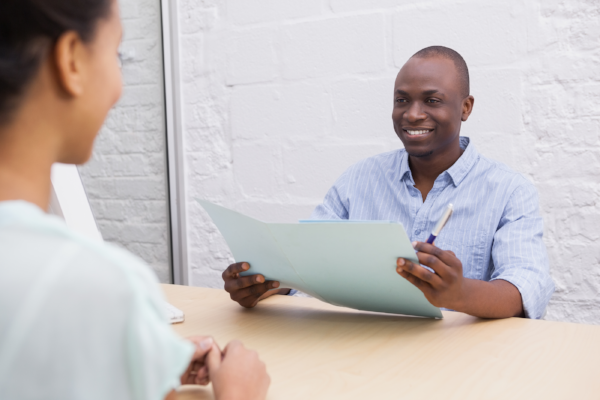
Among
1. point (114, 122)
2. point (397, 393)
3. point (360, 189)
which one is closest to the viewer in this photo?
point (397, 393)

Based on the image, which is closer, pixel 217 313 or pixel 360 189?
pixel 217 313

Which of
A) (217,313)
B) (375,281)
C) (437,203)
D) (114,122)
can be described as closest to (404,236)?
(375,281)

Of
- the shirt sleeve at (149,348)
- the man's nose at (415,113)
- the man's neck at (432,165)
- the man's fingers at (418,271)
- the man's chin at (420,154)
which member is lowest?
the man's fingers at (418,271)

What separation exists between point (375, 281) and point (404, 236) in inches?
5.0

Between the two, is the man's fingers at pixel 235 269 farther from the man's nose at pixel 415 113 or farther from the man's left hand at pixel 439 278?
the man's nose at pixel 415 113

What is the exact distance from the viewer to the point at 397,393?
2.11ft

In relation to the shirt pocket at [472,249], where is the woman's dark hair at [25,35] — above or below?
above

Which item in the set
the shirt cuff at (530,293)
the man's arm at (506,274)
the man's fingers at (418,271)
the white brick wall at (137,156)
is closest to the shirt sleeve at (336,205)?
the man's arm at (506,274)

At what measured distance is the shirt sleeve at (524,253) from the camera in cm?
105

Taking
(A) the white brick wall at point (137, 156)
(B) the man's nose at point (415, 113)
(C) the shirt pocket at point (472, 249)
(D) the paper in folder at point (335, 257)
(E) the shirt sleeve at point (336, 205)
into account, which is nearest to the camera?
(D) the paper in folder at point (335, 257)

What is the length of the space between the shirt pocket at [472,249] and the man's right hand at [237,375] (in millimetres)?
751

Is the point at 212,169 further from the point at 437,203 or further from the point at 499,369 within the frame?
the point at 499,369

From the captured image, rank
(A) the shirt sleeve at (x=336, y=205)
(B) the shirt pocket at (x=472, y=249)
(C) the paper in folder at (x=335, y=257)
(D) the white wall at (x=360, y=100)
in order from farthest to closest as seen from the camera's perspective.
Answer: (D) the white wall at (x=360, y=100) → (A) the shirt sleeve at (x=336, y=205) → (B) the shirt pocket at (x=472, y=249) → (C) the paper in folder at (x=335, y=257)

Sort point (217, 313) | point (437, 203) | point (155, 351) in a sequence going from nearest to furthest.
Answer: point (155, 351) < point (217, 313) < point (437, 203)
